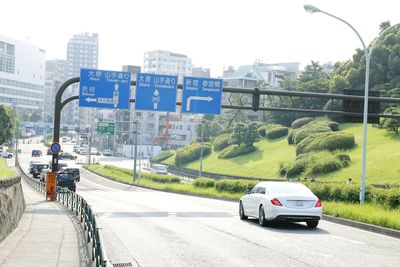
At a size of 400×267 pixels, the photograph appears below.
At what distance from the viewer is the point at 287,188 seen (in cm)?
1938

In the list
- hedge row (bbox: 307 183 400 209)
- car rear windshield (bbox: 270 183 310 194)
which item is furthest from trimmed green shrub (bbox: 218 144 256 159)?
car rear windshield (bbox: 270 183 310 194)

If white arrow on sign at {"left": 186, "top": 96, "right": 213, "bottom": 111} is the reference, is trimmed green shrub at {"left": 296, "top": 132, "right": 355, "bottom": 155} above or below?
below

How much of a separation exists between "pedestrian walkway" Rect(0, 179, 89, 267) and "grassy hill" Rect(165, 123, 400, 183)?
131 ft

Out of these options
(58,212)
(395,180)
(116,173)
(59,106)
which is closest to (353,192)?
(58,212)

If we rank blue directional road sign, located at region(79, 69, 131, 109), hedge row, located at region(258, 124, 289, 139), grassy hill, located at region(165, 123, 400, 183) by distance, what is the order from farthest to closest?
hedge row, located at region(258, 124, 289, 139) → grassy hill, located at region(165, 123, 400, 183) → blue directional road sign, located at region(79, 69, 131, 109)

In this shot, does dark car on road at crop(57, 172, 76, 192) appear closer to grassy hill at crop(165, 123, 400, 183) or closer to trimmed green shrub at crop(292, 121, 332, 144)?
grassy hill at crop(165, 123, 400, 183)

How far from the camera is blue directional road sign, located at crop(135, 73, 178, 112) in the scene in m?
33.8

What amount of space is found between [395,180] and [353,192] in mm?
28029

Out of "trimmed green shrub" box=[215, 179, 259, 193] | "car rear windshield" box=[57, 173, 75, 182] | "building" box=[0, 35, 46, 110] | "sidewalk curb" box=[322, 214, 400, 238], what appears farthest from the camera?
"building" box=[0, 35, 46, 110]

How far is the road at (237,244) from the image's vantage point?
12.2 metres

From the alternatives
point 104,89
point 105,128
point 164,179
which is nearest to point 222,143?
point 105,128

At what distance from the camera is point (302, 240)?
1556 centimetres

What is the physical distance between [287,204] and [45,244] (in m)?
7.97

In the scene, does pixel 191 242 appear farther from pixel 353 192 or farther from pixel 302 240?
pixel 353 192
